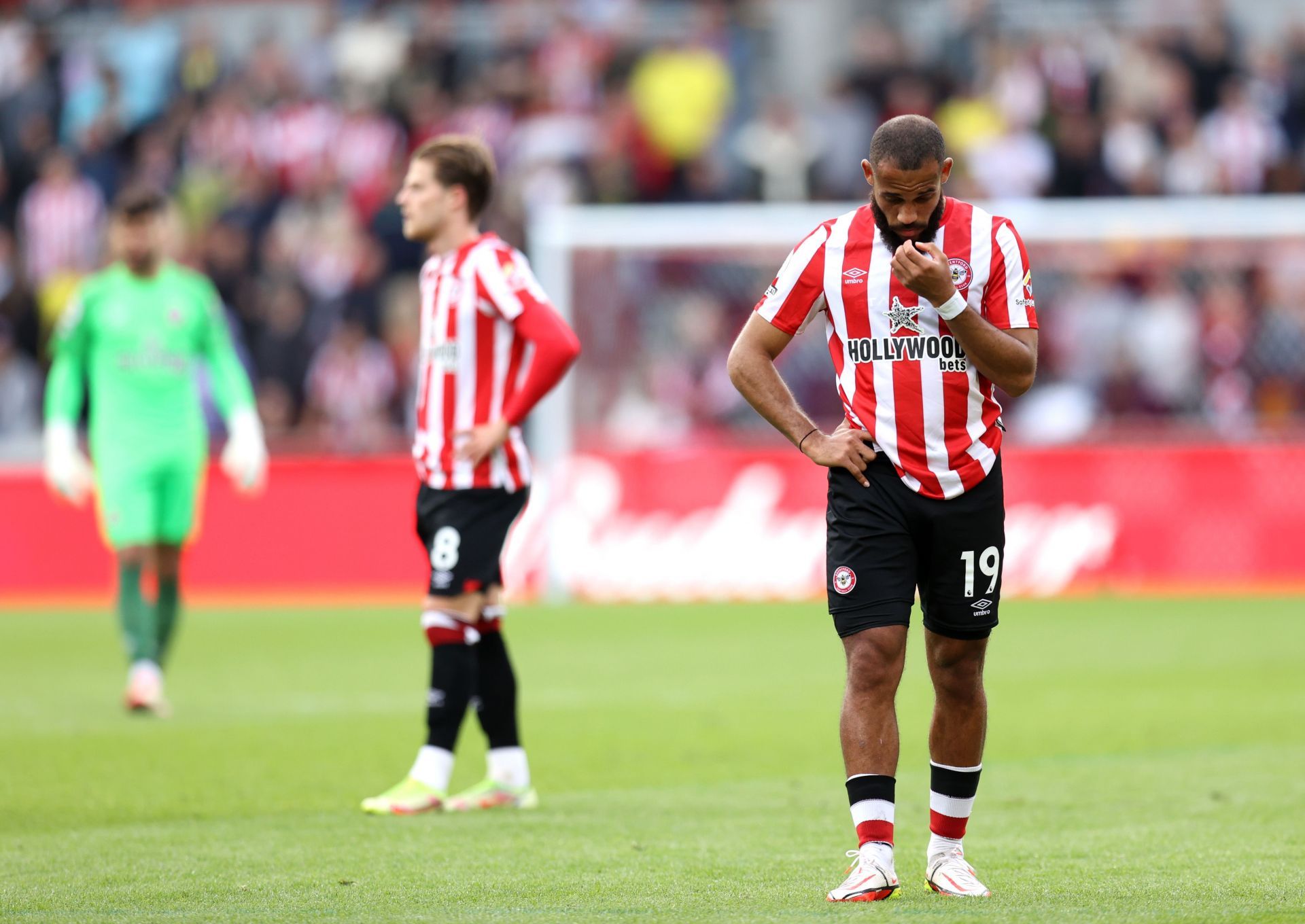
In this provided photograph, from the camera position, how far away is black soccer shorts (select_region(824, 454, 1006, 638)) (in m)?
5.25

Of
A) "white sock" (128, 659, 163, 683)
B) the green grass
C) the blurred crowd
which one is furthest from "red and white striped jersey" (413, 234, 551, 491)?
the blurred crowd

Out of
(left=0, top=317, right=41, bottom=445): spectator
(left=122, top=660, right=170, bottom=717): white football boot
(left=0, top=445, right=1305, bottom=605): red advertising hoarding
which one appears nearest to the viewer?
(left=122, top=660, right=170, bottom=717): white football boot

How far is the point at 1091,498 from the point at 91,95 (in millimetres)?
12069

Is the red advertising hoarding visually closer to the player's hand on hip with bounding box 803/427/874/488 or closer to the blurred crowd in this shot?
the blurred crowd

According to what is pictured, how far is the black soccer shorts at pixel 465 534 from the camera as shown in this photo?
7.14m

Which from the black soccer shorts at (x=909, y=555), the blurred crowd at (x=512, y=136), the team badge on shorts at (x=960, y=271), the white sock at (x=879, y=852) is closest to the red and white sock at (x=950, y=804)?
the white sock at (x=879, y=852)

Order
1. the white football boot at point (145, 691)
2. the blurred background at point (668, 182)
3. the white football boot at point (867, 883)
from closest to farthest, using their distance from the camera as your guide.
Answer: the white football boot at point (867, 883)
the white football boot at point (145, 691)
the blurred background at point (668, 182)

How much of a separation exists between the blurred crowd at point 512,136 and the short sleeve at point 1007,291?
39.1 ft

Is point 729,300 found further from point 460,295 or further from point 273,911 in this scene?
point 273,911

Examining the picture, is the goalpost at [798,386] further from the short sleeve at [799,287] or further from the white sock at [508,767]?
the short sleeve at [799,287]

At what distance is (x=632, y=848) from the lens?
6.12m

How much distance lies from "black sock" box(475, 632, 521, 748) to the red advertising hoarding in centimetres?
898

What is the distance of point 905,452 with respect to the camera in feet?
17.4

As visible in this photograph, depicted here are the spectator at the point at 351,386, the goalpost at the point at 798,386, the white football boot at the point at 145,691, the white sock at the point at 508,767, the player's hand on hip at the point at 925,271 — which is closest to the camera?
the player's hand on hip at the point at 925,271
